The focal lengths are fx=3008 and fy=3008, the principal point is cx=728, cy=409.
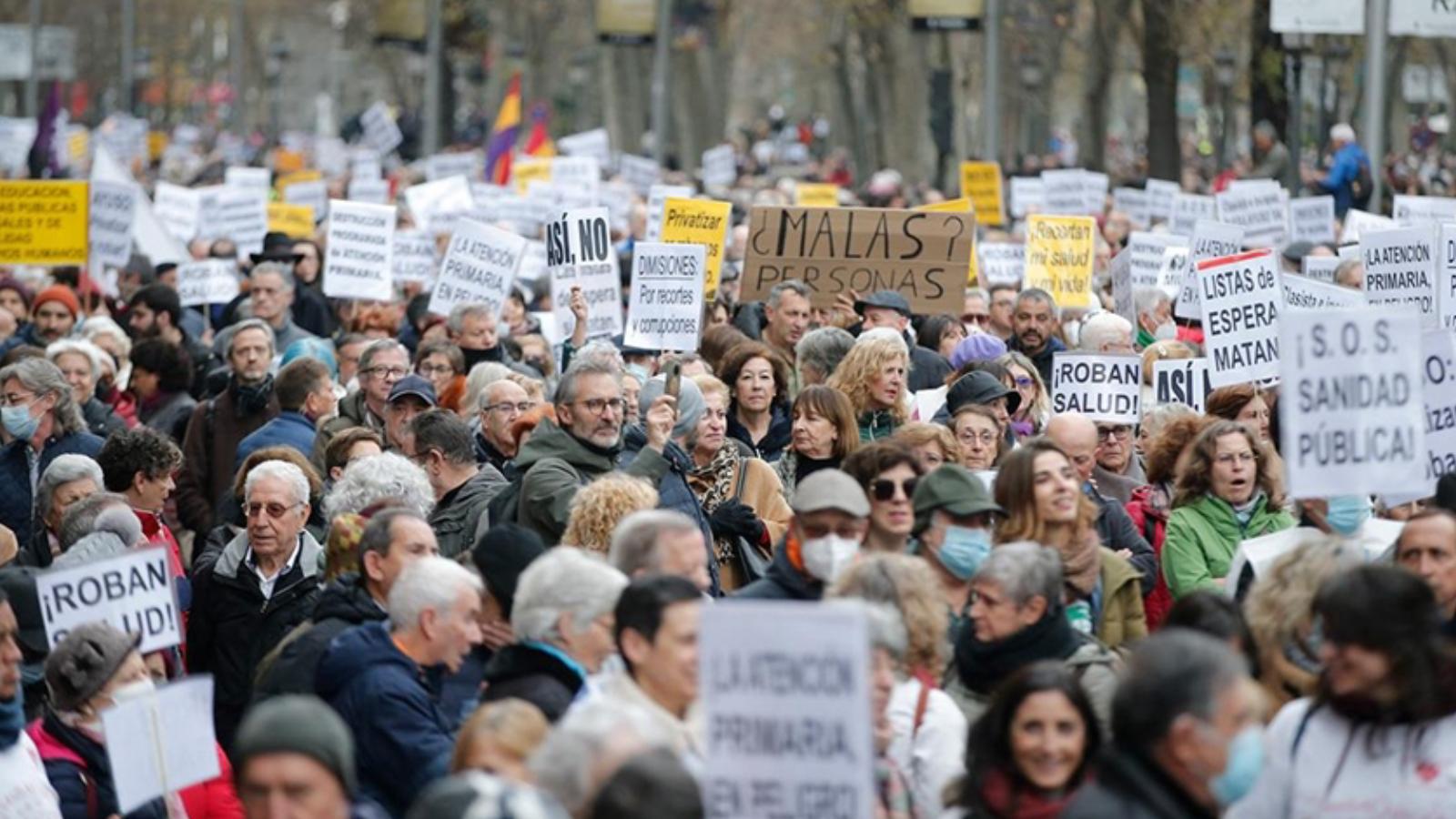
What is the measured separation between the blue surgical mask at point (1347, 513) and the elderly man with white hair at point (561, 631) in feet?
8.30

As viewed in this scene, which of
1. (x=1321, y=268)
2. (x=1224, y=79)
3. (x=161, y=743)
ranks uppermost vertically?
(x=1224, y=79)

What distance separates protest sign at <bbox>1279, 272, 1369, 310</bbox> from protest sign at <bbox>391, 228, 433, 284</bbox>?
888 cm

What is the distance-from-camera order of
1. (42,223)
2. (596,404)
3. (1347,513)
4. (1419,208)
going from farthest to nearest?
(1419,208) < (42,223) < (596,404) < (1347,513)

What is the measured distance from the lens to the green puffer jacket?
9.73 metres

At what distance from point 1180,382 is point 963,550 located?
464 cm

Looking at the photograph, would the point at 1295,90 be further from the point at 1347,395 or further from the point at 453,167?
the point at 1347,395

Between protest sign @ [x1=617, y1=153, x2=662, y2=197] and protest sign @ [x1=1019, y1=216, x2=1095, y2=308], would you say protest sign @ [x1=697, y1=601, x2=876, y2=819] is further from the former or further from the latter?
protest sign @ [x1=617, y1=153, x2=662, y2=197]

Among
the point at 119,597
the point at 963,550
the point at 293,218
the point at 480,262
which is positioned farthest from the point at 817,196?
the point at 119,597

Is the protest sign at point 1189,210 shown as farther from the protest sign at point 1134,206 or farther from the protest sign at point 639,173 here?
the protest sign at point 639,173

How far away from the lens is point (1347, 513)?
8.80m

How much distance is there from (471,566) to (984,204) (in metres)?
19.4

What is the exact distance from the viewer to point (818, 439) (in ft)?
36.0

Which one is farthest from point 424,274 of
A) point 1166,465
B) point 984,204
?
point 1166,465

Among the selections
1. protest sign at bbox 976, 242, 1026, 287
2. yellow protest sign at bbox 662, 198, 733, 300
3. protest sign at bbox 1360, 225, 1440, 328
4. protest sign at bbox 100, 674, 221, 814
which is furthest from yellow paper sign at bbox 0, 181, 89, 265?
protest sign at bbox 100, 674, 221, 814
